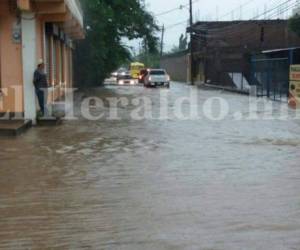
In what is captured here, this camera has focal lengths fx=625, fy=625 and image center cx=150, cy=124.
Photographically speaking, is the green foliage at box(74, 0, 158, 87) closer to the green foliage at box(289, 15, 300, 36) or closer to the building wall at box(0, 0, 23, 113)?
the green foliage at box(289, 15, 300, 36)

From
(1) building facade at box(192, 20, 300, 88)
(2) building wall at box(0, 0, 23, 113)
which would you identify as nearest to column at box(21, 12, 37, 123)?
(2) building wall at box(0, 0, 23, 113)

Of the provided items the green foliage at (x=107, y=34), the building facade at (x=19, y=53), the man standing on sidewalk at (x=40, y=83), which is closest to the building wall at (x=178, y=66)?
the green foliage at (x=107, y=34)

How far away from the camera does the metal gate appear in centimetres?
3206

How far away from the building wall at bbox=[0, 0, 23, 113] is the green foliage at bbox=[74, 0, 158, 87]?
71.9ft

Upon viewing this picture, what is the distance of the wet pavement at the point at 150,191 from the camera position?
253 inches

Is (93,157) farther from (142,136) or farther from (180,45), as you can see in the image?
(180,45)

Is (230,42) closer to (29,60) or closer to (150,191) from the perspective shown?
(29,60)

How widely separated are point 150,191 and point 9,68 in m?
10.3

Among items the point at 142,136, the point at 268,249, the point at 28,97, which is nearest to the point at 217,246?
the point at 268,249

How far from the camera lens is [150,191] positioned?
8680 mm

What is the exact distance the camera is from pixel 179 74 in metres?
88.1

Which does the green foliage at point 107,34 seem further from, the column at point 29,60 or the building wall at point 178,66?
the building wall at point 178,66

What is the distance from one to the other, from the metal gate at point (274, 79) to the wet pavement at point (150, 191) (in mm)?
17184

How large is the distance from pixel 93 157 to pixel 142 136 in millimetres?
3519
